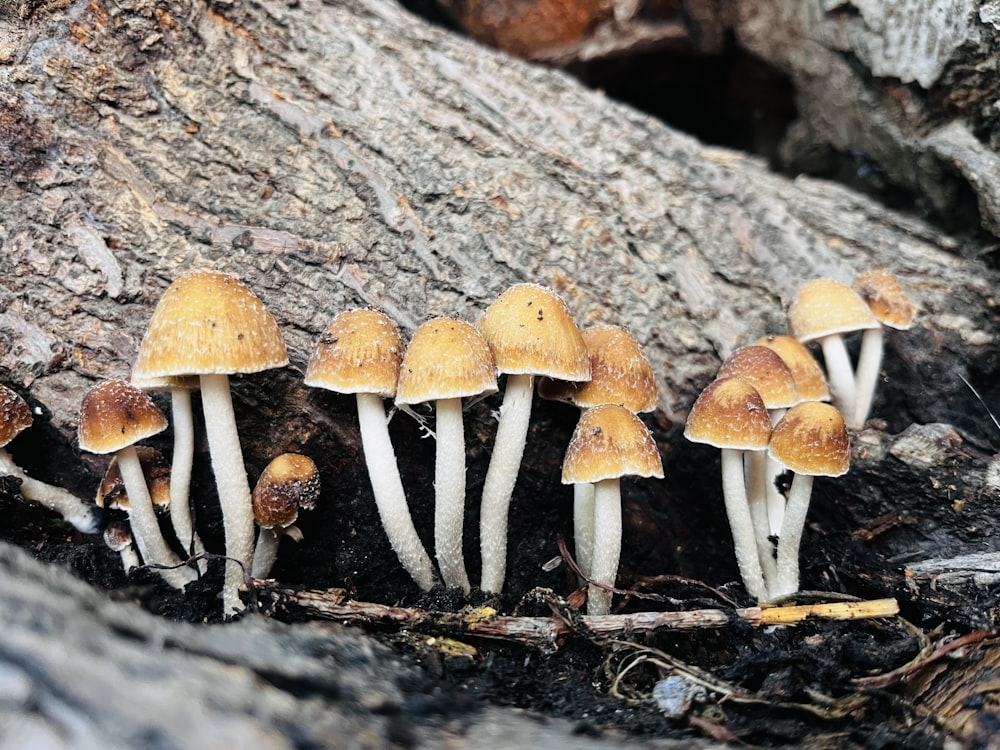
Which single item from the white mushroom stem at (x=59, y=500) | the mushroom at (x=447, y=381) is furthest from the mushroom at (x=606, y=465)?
the white mushroom stem at (x=59, y=500)

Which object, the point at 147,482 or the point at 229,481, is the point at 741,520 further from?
the point at 147,482

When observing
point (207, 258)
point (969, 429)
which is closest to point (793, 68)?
point (969, 429)

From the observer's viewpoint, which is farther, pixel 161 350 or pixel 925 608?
pixel 925 608

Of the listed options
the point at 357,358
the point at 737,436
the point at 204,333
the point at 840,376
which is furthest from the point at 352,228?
the point at 840,376

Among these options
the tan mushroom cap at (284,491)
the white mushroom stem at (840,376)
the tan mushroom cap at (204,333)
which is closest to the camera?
the tan mushroom cap at (204,333)

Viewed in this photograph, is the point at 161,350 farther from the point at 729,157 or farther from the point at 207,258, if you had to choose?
the point at 729,157

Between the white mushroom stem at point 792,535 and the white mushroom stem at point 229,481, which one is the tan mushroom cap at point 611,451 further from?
the white mushroom stem at point 229,481

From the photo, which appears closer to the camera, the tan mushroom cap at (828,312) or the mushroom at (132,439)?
the mushroom at (132,439)
